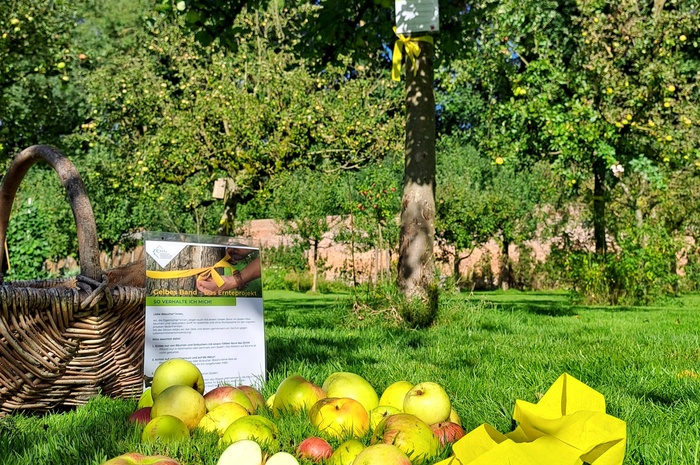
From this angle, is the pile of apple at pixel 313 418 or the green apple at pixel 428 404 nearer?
the pile of apple at pixel 313 418

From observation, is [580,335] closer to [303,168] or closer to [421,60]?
[421,60]

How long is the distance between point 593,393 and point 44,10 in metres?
13.2

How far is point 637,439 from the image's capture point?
6.37 feet

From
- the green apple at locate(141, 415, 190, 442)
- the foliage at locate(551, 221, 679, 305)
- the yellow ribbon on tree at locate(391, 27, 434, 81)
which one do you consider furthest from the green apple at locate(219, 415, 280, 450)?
the foliage at locate(551, 221, 679, 305)

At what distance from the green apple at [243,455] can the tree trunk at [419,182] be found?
181 inches

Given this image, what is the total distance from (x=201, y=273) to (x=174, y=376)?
0.56 meters

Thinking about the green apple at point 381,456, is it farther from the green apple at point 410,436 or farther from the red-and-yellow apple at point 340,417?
the red-and-yellow apple at point 340,417

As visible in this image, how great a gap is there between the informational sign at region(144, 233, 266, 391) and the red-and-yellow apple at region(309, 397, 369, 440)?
0.73m

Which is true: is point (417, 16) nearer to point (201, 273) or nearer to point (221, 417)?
point (201, 273)

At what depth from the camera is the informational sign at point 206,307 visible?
7.82 ft

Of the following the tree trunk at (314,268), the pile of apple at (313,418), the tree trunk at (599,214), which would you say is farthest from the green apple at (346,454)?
the tree trunk at (314,268)

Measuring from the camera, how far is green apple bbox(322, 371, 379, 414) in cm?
200

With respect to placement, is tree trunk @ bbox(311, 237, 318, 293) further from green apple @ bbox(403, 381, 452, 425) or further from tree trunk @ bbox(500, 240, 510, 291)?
green apple @ bbox(403, 381, 452, 425)

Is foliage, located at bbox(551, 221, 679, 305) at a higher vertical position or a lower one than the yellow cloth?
lower
